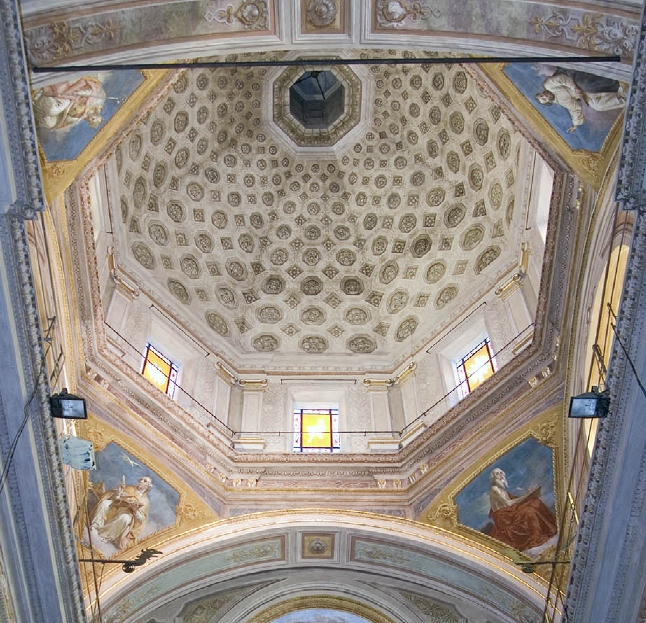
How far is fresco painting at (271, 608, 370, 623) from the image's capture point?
15.9 meters

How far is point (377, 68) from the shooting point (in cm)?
2186

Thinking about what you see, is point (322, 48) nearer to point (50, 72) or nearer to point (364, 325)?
point (50, 72)

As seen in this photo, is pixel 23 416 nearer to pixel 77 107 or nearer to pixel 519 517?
pixel 77 107

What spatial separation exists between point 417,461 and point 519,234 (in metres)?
5.46

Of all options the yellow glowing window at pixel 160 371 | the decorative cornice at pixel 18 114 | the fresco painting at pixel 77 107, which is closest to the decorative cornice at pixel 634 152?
the fresco painting at pixel 77 107

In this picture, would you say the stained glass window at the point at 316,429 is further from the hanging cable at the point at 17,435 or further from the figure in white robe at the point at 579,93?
the figure in white robe at the point at 579,93

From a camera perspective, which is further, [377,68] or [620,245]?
[377,68]

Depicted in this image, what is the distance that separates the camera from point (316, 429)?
1880 cm

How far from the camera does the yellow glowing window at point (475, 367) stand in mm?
17844

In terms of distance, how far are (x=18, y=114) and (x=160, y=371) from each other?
30.1 feet

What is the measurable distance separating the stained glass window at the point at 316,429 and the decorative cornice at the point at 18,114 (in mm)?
9570

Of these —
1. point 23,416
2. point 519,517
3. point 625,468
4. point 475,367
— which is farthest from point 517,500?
point 23,416

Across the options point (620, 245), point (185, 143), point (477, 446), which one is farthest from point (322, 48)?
point (185, 143)

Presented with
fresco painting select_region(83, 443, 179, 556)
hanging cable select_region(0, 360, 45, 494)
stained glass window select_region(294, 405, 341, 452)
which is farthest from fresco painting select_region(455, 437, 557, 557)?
hanging cable select_region(0, 360, 45, 494)
